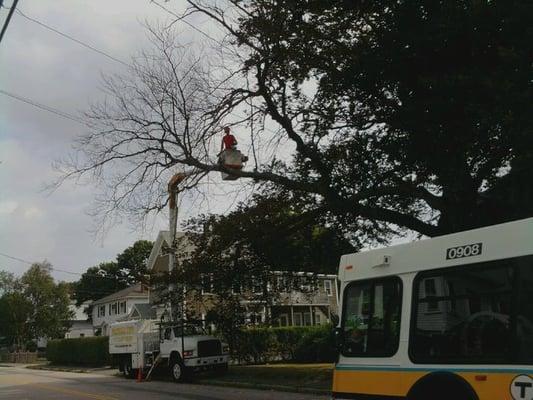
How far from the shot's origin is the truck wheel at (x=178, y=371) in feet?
78.0

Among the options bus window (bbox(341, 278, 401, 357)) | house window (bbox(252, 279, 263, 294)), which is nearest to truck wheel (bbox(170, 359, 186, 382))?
house window (bbox(252, 279, 263, 294))

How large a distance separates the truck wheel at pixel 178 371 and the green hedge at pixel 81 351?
59.1ft

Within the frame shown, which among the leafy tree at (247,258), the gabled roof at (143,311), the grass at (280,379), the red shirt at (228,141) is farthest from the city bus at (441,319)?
the gabled roof at (143,311)

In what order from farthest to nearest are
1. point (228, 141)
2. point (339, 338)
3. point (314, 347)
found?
point (314, 347) → point (228, 141) → point (339, 338)

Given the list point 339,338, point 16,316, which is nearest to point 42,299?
point 16,316

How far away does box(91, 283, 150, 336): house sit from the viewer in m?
63.8

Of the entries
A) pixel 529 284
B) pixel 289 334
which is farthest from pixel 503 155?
pixel 289 334

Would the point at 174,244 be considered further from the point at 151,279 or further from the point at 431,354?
the point at 431,354

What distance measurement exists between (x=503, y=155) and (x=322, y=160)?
18.9 feet

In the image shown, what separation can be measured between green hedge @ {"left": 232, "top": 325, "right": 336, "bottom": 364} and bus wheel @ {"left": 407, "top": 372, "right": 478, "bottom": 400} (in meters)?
21.0

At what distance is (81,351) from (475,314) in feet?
139

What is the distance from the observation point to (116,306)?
222ft

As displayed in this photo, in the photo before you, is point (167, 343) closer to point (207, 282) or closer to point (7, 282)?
point (207, 282)

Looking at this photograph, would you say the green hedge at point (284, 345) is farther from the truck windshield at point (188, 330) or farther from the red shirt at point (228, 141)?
the red shirt at point (228, 141)
